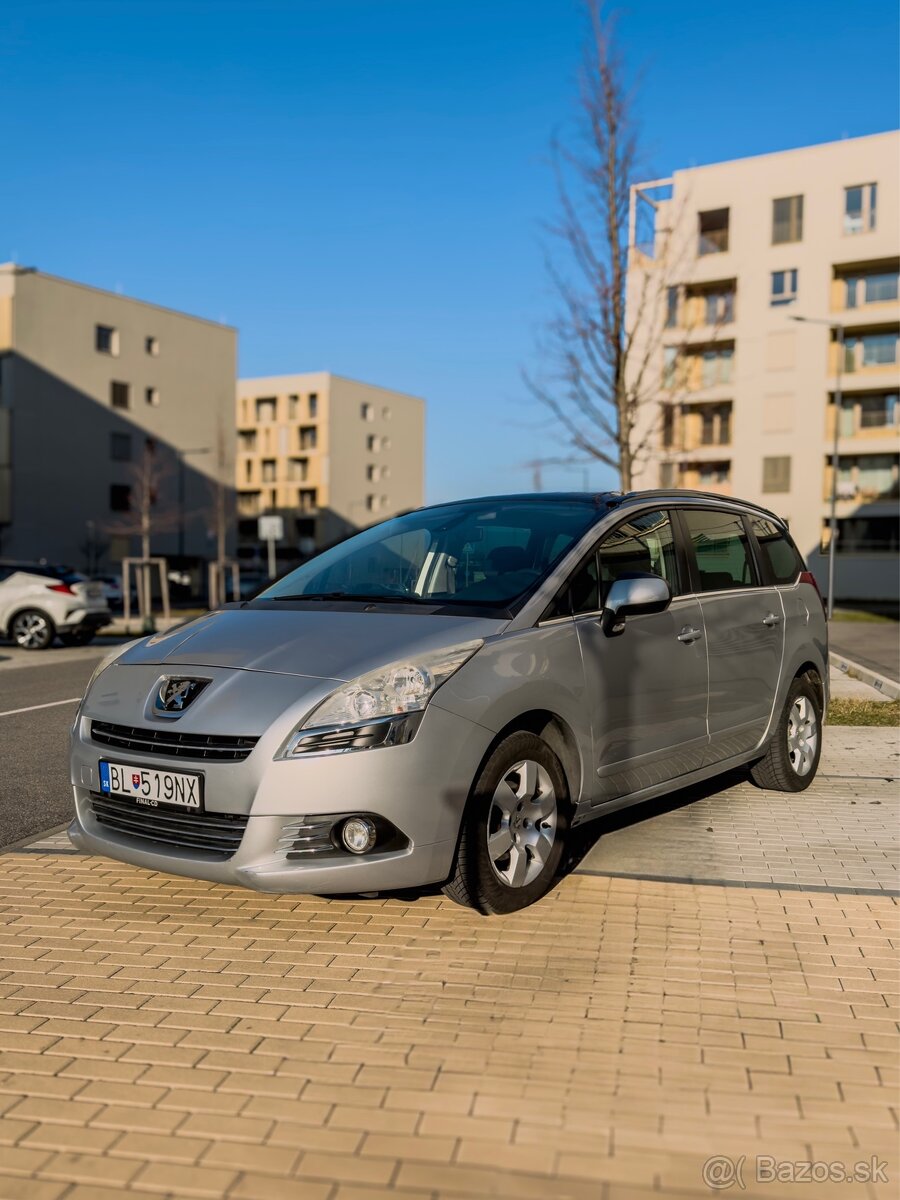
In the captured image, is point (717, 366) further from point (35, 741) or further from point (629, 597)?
point (629, 597)

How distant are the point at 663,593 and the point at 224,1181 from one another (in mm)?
2901

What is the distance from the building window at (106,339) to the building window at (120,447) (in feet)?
14.5

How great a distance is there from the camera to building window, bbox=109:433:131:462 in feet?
198

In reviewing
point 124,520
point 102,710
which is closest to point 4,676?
point 102,710

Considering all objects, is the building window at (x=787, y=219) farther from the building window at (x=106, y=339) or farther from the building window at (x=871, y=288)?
the building window at (x=106, y=339)

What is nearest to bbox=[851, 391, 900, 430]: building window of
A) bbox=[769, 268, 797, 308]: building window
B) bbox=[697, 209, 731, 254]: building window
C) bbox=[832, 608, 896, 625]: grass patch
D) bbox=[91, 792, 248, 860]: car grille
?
bbox=[769, 268, 797, 308]: building window

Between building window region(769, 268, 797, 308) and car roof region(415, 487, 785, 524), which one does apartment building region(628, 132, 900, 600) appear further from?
car roof region(415, 487, 785, 524)

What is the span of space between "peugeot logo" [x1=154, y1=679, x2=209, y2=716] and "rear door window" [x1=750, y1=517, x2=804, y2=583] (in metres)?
3.47

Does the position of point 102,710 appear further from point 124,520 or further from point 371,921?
point 124,520

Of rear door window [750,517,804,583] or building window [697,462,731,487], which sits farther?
building window [697,462,731,487]

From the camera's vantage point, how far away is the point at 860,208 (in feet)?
149

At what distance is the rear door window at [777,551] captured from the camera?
20.8 feet

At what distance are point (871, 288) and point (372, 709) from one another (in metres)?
47.3

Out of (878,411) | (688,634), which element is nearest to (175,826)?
(688,634)
